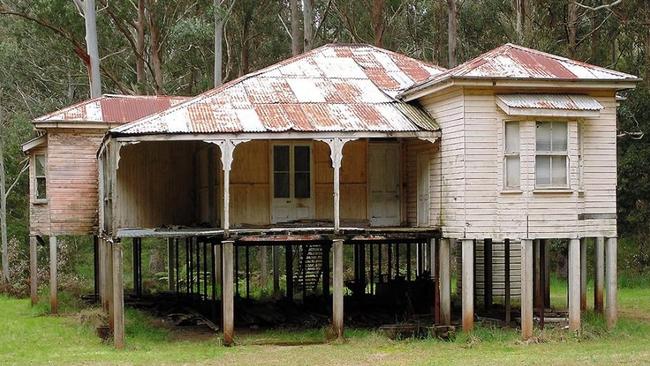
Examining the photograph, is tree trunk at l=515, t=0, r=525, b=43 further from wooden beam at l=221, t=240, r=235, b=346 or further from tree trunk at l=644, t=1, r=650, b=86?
wooden beam at l=221, t=240, r=235, b=346

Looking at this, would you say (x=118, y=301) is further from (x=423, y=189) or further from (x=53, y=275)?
(x=53, y=275)

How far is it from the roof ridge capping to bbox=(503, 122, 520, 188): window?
1.16 meters

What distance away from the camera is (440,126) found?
23266 mm

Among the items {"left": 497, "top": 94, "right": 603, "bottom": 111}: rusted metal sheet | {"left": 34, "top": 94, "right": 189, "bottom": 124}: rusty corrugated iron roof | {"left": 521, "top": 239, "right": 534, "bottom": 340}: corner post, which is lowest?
{"left": 521, "top": 239, "right": 534, "bottom": 340}: corner post

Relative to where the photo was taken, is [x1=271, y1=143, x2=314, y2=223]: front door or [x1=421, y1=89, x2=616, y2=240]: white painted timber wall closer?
[x1=421, y1=89, x2=616, y2=240]: white painted timber wall

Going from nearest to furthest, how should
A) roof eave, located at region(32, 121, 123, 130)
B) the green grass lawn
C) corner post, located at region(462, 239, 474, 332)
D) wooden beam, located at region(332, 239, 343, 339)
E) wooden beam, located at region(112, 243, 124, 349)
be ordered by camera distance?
the green grass lawn → wooden beam, located at region(112, 243, 124, 349) → corner post, located at region(462, 239, 474, 332) → wooden beam, located at region(332, 239, 343, 339) → roof eave, located at region(32, 121, 123, 130)

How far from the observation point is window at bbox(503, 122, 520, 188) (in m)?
22.1

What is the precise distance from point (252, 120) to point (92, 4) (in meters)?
18.5

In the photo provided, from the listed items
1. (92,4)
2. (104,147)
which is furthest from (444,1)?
(104,147)

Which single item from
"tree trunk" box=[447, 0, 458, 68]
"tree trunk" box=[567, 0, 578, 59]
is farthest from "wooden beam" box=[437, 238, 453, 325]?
"tree trunk" box=[567, 0, 578, 59]

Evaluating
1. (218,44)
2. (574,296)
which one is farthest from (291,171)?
(218,44)

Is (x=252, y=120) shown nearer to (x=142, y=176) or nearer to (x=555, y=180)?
(x=142, y=176)

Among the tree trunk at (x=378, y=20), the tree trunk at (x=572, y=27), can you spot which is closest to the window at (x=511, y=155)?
the tree trunk at (x=572, y=27)

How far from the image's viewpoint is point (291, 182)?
24844 mm
